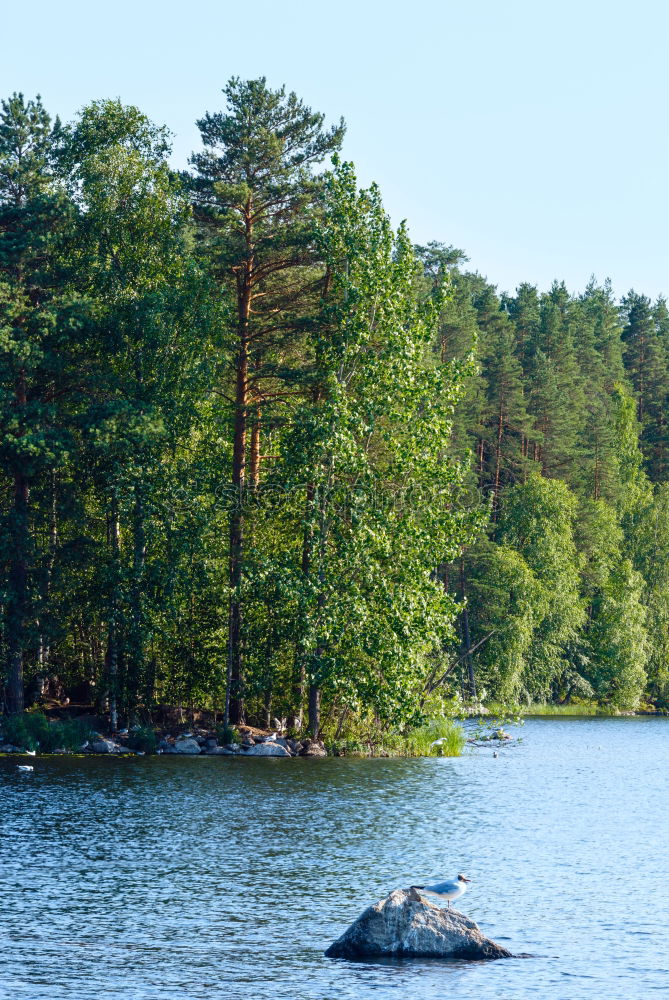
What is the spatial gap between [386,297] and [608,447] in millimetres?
63955

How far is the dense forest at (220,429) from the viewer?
1852 inches

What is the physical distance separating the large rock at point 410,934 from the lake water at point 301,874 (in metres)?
0.24

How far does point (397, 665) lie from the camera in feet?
151

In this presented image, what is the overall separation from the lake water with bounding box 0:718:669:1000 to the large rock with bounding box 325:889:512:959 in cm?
24

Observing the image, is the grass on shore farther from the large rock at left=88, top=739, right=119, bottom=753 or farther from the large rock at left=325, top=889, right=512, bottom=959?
the large rock at left=325, top=889, right=512, bottom=959

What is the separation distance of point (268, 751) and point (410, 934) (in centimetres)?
2989

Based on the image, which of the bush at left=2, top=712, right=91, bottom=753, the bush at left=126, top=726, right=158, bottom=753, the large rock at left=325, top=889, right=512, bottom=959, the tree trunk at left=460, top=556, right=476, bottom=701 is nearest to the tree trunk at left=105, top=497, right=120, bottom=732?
the bush at left=126, top=726, right=158, bottom=753

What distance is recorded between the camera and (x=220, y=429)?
56.2 meters

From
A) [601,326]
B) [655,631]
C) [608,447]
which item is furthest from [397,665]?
[601,326]

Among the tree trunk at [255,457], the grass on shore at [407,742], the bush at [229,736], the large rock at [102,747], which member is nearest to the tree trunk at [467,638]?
the grass on shore at [407,742]

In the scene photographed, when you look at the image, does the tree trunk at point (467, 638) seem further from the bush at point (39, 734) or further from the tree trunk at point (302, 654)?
the bush at point (39, 734)

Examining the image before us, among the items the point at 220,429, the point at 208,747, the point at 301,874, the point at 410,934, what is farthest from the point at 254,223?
the point at 410,934

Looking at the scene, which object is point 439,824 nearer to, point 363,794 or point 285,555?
point 363,794

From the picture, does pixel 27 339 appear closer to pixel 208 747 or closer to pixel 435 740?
pixel 208 747
